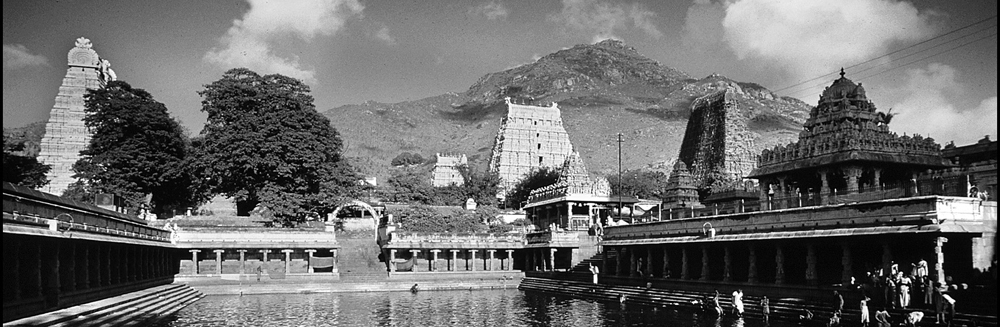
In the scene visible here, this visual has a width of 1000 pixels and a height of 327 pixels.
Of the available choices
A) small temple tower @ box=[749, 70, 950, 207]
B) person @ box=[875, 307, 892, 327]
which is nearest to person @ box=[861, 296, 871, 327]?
person @ box=[875, 307, 892, 327]

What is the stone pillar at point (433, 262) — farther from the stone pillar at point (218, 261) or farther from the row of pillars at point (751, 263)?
the stone pillar at point (218, 261)

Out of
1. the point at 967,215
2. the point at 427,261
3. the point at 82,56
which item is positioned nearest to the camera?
the point at 967,215

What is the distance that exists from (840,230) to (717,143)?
73.7m

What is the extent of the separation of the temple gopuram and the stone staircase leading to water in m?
20.6

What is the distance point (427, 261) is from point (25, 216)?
33.3m

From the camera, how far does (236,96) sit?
5678cm

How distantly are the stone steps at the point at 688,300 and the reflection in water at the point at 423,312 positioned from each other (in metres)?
0.88

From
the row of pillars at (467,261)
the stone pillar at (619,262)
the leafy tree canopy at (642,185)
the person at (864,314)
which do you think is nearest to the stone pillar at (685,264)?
the stone pillar at (619,262)

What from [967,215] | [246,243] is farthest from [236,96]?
[967,215]

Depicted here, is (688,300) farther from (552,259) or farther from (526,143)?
(526,143)

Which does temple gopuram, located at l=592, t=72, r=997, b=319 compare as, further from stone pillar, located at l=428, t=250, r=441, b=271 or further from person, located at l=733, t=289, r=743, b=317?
stone pillar, located at l=428, t=250, r=441, b=271

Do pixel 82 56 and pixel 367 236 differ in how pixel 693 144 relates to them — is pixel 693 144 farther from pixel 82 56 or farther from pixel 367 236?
pixel 82 56

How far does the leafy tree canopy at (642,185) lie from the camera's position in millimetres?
88188

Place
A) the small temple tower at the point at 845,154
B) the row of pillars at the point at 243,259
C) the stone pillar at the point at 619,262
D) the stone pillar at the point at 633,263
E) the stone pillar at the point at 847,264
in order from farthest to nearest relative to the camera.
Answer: the row of pillars at the point at 243,259 < the stone pillar at the point at 619,262 < the stone pillar at the point at 633,263 < the small temple tower at the point at 845,154 < the stone pillar at the point at 847,264
